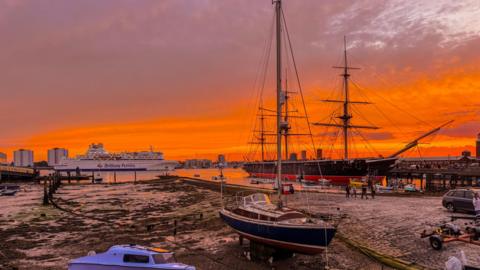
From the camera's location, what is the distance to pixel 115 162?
6900 inches

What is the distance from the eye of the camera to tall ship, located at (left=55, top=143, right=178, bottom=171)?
16650cm

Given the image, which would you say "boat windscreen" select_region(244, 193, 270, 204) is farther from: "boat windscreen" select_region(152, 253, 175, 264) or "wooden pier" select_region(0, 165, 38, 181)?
"wooden pier" select_region(0, 165, 38, 181)

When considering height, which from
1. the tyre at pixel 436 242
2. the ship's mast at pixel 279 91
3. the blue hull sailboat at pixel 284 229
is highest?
the ship's mast at pixel 279 91

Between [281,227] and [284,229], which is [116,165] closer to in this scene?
[281,227]

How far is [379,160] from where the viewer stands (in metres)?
74.8

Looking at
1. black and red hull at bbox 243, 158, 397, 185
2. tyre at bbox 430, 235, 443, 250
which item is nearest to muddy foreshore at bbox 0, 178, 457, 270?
tyre at bbox 430, 235, 443, 250

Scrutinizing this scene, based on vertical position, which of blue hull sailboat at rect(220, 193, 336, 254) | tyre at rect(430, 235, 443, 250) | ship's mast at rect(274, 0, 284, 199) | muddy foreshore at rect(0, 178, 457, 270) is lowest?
muddy foreshore at rect(0, 178, 457, 270)

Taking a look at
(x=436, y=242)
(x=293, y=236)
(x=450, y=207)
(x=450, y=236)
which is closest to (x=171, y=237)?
(x=293, y=236)

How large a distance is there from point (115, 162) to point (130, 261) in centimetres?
17208

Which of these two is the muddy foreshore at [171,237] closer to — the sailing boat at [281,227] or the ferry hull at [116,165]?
the sailing boat at [281,227]

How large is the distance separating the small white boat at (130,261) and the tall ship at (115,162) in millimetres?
164000

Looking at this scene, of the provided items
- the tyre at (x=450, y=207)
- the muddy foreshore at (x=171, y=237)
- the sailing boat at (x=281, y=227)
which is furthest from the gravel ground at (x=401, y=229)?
the sailing boat at (x=281, y=227)

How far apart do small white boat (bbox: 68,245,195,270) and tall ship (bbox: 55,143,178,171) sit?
538 ft

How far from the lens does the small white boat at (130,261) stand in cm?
1350
